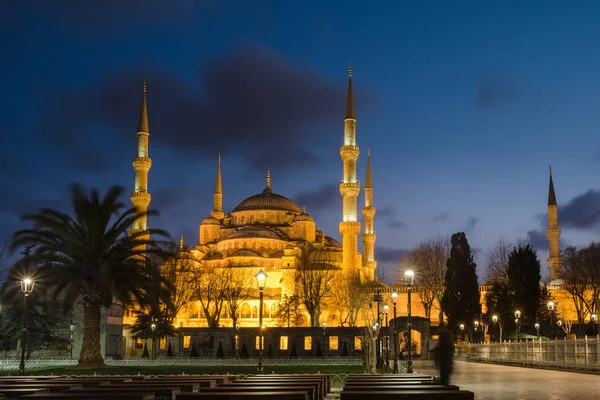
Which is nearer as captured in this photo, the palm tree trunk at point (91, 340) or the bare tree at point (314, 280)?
the palm tree trunk at point (91, 340)

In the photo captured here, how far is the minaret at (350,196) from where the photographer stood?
65000 millimetres

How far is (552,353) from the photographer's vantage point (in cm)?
2691

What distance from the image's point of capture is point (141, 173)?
63.7 meters

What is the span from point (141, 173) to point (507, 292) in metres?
32.9

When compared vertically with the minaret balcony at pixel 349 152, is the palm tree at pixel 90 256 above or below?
below

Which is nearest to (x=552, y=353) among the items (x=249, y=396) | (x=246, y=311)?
(x=249, y=396)

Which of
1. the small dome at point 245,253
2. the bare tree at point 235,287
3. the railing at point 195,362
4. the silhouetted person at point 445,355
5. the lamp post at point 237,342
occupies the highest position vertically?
the small dome at point 245,253

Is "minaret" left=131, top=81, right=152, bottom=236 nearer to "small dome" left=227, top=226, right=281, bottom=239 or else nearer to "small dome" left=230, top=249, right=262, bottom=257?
"small dome" left=230, top=249, right=262, bottom=257

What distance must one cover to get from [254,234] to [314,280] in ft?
62.1

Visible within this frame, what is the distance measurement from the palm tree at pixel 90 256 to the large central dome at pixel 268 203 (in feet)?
211

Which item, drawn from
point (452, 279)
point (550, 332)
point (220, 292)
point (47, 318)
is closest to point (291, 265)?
point (220, 292)

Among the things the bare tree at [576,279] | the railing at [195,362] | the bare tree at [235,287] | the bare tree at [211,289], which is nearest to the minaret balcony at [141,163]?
the bare tree at [211,289]

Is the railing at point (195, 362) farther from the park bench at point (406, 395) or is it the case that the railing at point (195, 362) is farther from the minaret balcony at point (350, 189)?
the minaret balcony at point (350, 189)

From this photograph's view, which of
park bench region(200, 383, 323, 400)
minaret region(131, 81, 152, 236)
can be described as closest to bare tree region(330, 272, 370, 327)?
minaret region(131, 81, 152, 236)
